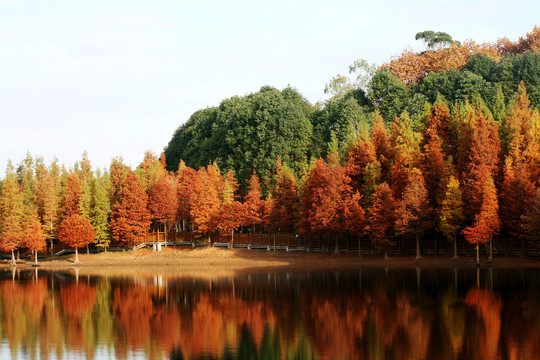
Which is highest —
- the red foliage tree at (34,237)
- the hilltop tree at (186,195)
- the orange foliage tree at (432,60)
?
the orange foliage tree at (432,60)

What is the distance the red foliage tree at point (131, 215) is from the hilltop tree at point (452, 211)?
4331 cm

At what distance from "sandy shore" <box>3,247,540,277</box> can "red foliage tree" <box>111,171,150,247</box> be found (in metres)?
2.62

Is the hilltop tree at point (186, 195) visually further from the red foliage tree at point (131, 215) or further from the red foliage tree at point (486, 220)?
the red foliage tree at point (486, 220)

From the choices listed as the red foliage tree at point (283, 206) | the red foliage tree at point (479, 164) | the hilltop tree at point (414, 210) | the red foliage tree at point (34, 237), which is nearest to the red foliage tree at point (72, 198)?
the red foliage tree at point (34, 237)

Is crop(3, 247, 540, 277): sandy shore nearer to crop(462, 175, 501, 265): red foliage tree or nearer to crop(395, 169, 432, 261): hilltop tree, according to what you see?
crop(462, 175, 501, 265): red foliage tree

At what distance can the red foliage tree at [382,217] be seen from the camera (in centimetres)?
7069

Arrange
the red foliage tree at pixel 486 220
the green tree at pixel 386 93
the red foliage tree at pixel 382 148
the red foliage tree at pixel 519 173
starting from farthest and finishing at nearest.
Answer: the green tree at pixel 386 93, the red foliage tree at pixel 382 148, the red foliage tree at pixel 519 173, the red foliage tree at pixel 486 220

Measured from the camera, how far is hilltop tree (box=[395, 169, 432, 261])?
225 ft

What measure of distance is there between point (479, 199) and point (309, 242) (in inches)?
984

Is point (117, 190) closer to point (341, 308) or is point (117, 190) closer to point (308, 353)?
point (341, 308)

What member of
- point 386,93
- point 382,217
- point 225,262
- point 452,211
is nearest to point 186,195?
point 225,262

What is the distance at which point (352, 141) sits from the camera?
270ft

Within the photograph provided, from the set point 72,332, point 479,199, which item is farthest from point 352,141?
point 72,332

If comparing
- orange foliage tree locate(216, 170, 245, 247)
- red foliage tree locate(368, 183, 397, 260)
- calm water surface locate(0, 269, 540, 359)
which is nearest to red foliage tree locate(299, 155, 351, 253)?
red foliage tree locate(368, 183, 397, 260)
